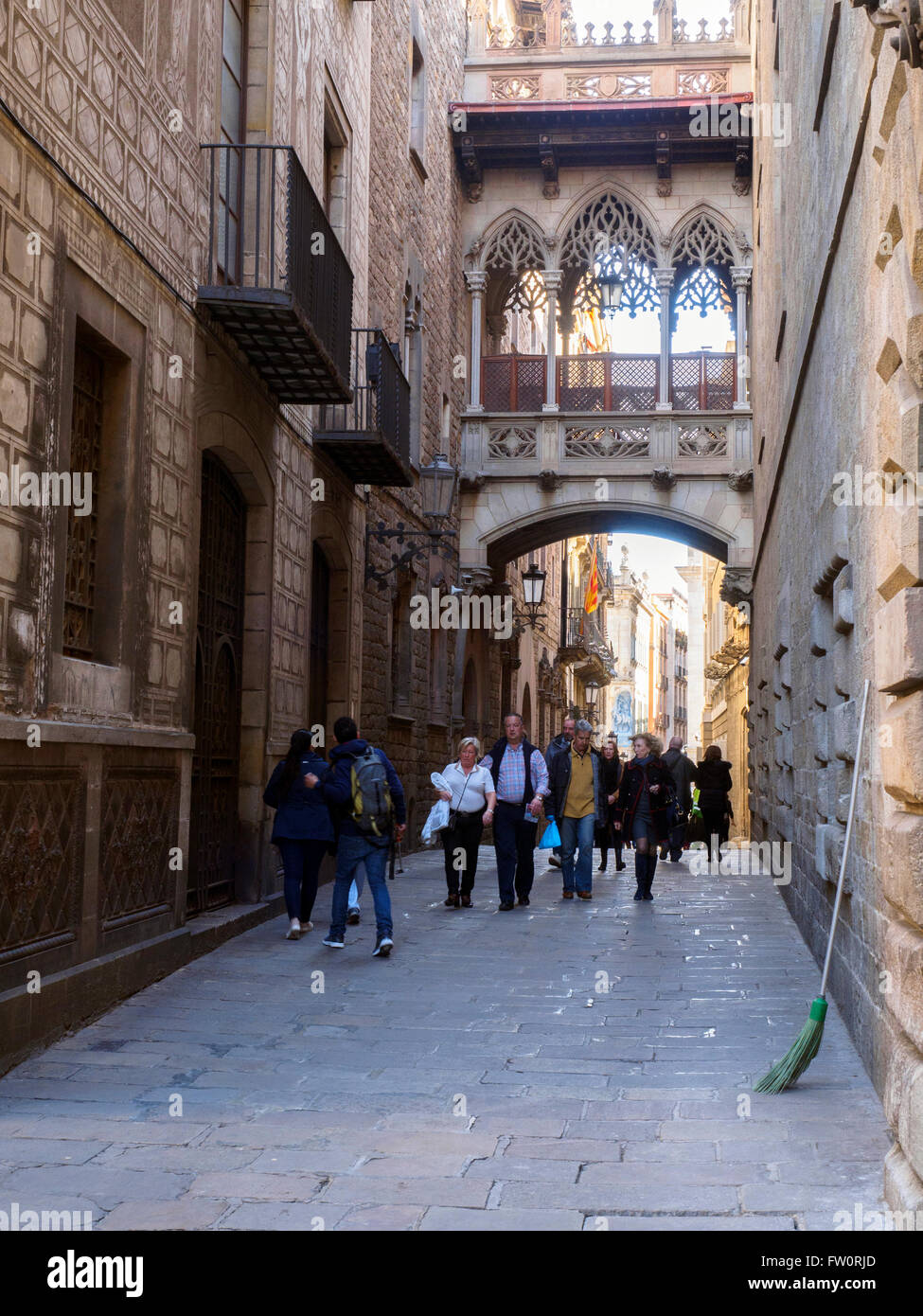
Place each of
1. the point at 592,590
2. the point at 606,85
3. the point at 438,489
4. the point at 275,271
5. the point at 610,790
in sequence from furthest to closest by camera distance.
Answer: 1. the point at 592,590
2. the point at 606,85
3. the point at 438,489
4. the point at 610,790
5. the point at 275,271

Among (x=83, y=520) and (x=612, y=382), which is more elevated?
(x=612, y=382)

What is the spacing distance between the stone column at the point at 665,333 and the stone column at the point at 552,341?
5.36ft

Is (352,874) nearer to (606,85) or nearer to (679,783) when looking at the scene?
(679,783)

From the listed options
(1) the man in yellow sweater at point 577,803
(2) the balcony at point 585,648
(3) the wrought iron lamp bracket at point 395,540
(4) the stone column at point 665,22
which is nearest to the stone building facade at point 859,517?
(1) the man in yellow sweater at point 577,803

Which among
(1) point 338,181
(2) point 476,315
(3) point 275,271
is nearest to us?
(3) point 275,271

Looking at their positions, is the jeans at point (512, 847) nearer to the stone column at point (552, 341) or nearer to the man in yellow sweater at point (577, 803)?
the man in yellow sweater at point (577, 803)

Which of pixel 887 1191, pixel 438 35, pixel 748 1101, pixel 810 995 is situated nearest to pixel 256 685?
pixel 810 995

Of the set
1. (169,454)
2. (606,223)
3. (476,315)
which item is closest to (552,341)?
(476,315)

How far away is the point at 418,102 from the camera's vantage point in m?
20.5

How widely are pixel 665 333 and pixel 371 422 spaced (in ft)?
31.3

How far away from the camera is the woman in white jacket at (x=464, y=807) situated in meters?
12.7

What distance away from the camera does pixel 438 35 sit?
2152 cm

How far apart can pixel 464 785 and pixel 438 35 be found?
13642mm

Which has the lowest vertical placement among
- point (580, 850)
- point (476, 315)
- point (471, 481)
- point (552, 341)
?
point (580, 850)
